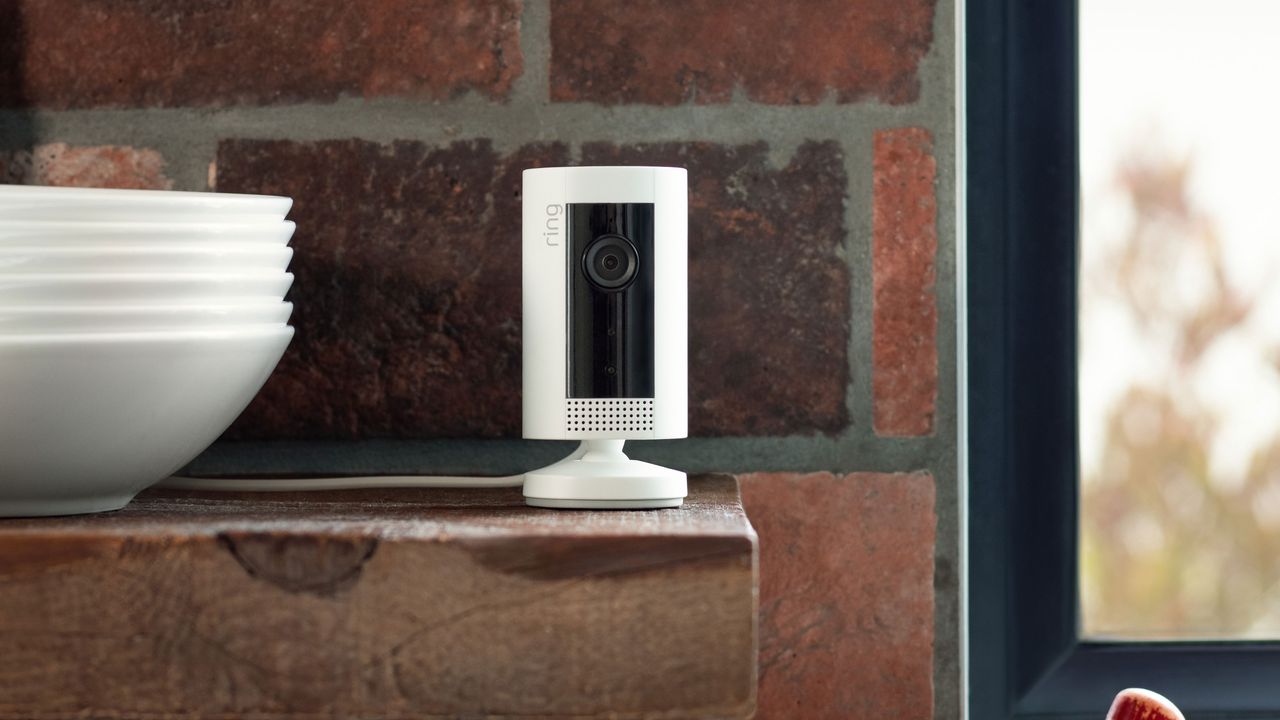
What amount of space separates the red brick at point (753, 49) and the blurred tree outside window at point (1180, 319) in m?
0.15

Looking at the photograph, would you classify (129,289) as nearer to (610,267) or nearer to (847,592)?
(610,267)

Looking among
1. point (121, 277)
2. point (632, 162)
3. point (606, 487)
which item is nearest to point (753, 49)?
point (632, 162)

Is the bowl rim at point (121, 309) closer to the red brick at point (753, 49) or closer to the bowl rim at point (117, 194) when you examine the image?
the bowl rim at point (117, 194)

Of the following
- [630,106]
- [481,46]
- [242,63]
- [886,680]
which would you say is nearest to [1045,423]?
Answer: [886,680]

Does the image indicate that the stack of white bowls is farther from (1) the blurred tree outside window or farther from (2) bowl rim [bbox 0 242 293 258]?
(1) the blurred tree outside window

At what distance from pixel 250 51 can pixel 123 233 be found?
311 millimetres

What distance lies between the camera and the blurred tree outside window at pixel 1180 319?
93 centimetres

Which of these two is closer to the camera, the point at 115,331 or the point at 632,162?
the point at 115,331

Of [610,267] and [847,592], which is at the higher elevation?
[610,267]

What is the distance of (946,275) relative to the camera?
875 mm

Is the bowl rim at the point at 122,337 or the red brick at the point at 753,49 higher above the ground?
the red brick at the point at 753,49

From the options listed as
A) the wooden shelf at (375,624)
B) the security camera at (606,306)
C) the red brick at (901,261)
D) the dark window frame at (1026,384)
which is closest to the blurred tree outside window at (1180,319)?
the dark window frame at (1026,384)

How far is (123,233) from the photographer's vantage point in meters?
0.61

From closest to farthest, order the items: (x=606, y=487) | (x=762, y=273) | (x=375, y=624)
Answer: (x=375, y=624)
(x=606, y=487)
(x=762, y=273)
